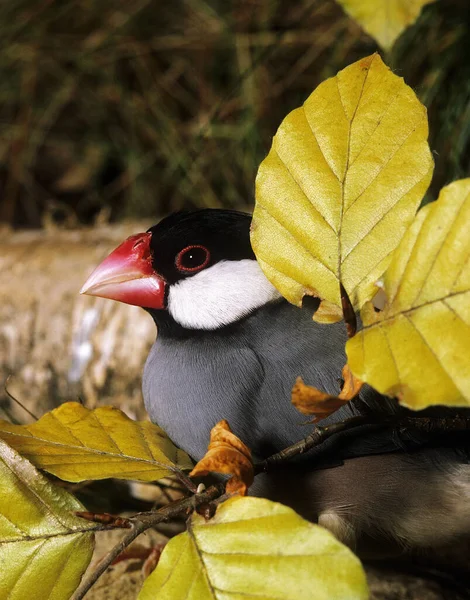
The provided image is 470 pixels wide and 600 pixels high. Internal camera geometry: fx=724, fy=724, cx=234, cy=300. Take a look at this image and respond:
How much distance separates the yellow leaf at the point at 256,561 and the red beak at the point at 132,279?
1.13 ft

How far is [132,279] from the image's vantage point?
2.27 feet

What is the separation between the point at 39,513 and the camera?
42 centimetres

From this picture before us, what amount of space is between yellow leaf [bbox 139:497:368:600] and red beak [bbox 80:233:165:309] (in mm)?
344

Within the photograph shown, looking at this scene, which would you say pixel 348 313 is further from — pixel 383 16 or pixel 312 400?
pixel 383 16

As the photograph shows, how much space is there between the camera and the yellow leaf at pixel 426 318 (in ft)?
1.08

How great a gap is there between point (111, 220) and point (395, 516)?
4.85 ft

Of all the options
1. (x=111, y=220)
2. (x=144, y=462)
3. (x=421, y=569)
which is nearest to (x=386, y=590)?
(x=421, y=569)

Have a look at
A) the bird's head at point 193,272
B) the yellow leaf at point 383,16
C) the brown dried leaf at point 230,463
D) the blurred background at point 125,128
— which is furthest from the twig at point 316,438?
the blurred background at point 125,128

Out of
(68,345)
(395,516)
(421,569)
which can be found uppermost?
(68,345)

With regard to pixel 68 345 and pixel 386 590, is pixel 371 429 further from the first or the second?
pixel 68 345

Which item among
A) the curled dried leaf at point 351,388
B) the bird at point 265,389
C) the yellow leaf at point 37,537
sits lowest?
the bird at point 265,389

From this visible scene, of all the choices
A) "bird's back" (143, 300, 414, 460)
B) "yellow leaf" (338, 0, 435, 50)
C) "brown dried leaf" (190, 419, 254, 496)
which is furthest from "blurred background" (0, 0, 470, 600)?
"brown dried leaf" (190, 419, 254, 496)

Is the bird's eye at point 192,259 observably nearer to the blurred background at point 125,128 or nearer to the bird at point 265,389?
the bird at point 265,389

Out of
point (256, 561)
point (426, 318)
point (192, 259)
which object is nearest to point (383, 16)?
point (192, 259)
